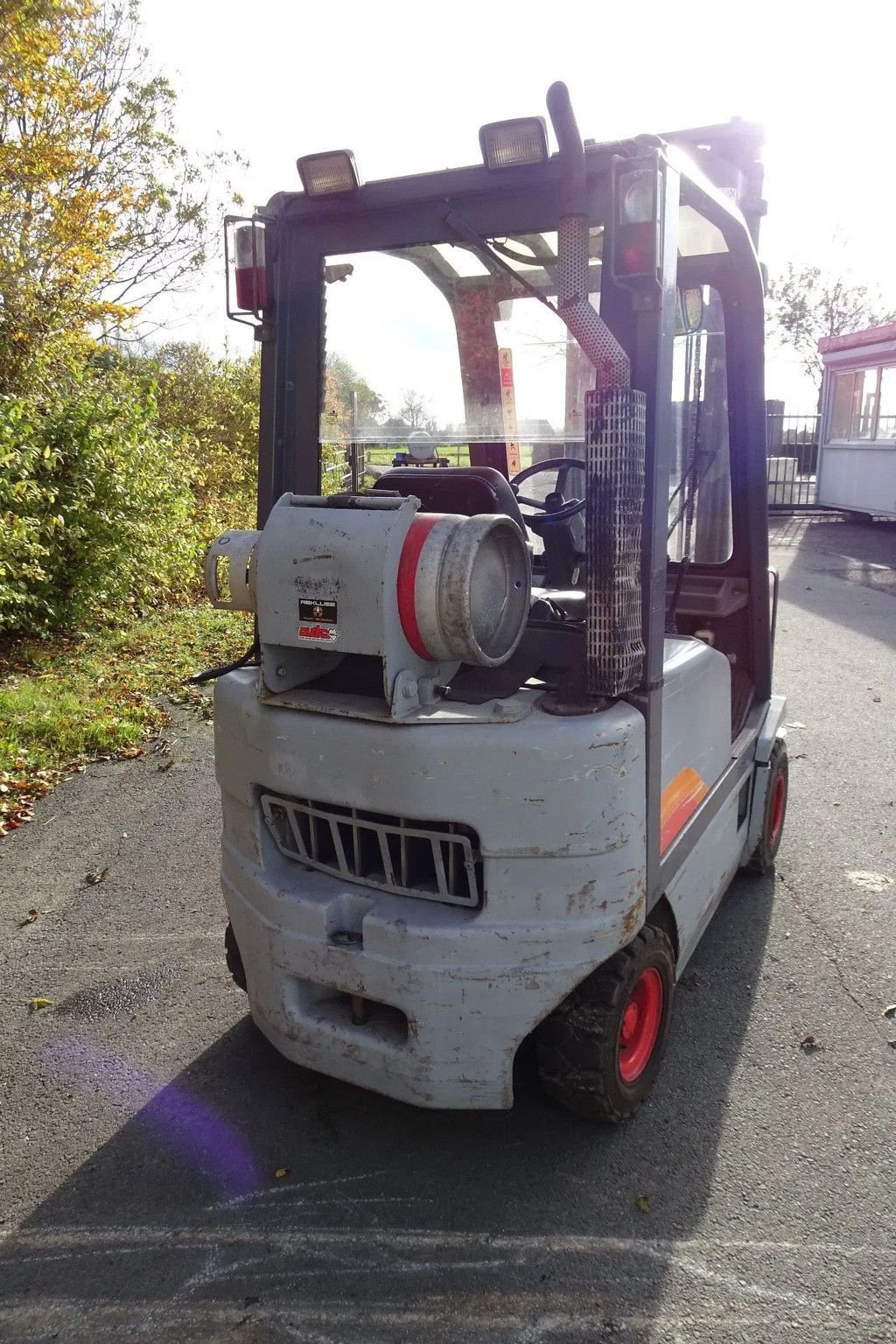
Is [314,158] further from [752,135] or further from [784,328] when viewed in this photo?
[784,328]

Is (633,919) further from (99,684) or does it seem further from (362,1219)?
(99,684)

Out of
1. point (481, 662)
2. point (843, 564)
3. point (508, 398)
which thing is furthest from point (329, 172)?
point (843, 564)

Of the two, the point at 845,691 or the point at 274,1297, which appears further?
the point at 845,691

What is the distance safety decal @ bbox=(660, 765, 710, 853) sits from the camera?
105 inches

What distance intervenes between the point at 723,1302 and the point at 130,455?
8.49 metres

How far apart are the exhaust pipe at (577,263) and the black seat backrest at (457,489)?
0.49m

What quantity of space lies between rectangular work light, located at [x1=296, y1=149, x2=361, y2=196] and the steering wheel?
1039 mm

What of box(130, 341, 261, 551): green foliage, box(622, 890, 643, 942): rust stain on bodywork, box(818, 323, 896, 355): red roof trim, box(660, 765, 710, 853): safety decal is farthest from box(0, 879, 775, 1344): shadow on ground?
box(818, 323, 896, 355): red roof trim

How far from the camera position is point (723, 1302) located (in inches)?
87.0

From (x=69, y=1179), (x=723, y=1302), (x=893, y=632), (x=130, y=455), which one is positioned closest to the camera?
(x=723, y=1302)

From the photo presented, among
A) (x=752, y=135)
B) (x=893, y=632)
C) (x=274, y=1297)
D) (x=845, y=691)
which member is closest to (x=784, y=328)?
(x=893, y=632)

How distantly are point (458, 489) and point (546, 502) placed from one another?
660 millimetres

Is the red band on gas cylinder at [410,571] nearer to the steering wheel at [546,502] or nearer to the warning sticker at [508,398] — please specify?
the warning sticker at [508,398]

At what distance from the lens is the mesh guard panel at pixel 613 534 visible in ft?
7.44
